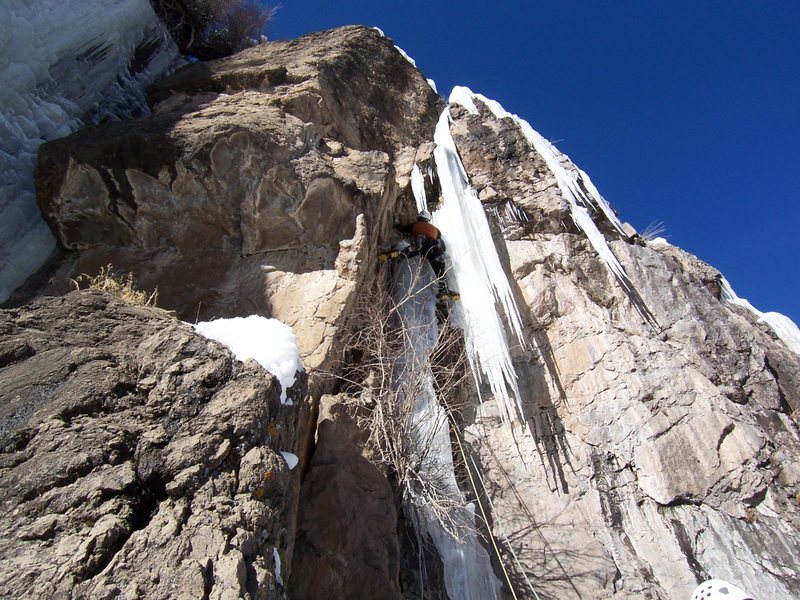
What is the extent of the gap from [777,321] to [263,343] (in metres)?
7.21

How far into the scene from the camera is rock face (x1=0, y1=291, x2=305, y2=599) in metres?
1.73

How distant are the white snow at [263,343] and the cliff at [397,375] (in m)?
0.24

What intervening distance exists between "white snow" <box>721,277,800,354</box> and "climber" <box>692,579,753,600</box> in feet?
15.1

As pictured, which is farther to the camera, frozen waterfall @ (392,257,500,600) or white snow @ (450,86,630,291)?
white snow @ (450,86,630,291)

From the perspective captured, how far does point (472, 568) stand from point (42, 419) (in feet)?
12.0

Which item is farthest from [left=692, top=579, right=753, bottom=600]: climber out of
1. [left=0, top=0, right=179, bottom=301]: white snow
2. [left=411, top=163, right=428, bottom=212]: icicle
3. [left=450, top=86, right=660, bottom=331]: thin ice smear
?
Answer: [left=0, top=0, right=179, bottom=301]: white snow

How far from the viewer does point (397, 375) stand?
18.4ft

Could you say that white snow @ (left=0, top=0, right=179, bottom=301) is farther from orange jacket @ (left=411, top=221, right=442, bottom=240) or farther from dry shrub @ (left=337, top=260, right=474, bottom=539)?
orange jacket @ (left=411, top=221, right=442, bottom=240)

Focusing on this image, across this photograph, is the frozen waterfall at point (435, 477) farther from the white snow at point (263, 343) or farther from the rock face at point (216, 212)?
the white snow at point (263, 343)

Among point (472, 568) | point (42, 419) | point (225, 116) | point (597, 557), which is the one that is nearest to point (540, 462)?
point (597, 557)

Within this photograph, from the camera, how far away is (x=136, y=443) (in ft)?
7.11

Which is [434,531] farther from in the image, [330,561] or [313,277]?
[313,277]

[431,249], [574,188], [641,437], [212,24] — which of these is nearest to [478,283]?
[431,249]

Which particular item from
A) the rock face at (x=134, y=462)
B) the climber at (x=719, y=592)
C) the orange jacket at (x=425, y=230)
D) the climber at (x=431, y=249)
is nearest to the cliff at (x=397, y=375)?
the rock face at (x=134, y=462)
